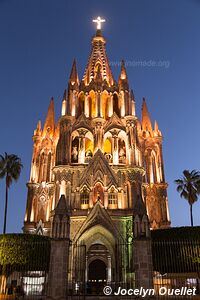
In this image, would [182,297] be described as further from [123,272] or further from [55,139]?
[55,139]

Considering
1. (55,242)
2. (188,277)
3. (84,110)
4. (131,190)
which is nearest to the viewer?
(55,242)

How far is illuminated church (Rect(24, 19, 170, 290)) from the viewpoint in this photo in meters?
34.4

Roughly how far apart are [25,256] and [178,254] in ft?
38.8

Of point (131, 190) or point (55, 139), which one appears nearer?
point (131, 190)

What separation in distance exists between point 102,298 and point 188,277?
32.4 feet

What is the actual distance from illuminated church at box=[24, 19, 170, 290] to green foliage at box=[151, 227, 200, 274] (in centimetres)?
546

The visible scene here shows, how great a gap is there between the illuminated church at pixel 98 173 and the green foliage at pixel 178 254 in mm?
5461

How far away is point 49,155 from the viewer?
45.0 meters

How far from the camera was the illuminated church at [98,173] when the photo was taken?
3441cm

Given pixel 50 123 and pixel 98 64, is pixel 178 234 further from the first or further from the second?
pixel 98 64

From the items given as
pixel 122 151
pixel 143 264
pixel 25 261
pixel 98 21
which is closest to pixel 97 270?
pixel 25 261

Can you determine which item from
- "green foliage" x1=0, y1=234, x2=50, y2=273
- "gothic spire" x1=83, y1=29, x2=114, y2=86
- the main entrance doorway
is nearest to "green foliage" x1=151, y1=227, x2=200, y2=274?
"green foliage" x1=0, y1=234, x2=50, y2=273

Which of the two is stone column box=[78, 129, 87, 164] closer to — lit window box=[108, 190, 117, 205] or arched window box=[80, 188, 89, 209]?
arched window box=[80, 188, 89, 209]

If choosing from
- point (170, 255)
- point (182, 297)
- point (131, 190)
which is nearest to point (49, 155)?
point (131, 190)
